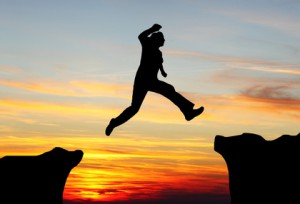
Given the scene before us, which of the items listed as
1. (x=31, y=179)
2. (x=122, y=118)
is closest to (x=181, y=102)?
(x=122, y=118)

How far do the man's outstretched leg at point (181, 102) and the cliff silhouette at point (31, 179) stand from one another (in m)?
4.12

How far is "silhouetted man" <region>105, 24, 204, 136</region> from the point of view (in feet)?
55.8

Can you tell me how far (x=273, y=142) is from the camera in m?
17.5

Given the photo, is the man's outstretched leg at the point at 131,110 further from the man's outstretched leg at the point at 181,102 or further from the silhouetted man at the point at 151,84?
the man's outstretched leg at the point at 181,102

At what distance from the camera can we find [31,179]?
62.5 ft

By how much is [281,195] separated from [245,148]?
1660mm

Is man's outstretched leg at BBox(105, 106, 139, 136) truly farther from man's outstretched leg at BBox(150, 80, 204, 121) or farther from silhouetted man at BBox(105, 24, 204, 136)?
man's outstretched leg at BBox(150, 80, 204, 121)

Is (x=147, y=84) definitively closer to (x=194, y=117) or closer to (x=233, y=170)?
(x=194, y=117)

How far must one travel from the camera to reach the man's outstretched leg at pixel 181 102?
17.7 m

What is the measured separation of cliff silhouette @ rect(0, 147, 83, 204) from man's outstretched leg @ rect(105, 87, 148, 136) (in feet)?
7.55

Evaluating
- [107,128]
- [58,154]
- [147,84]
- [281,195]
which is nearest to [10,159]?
[58,154]

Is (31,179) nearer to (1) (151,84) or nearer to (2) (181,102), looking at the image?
(1) (151,84)

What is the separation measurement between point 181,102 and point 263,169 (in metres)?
3.04

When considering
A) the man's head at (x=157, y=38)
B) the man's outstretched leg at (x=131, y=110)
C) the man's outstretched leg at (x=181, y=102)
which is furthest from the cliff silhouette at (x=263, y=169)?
the man's head at (x=157, y=38)
